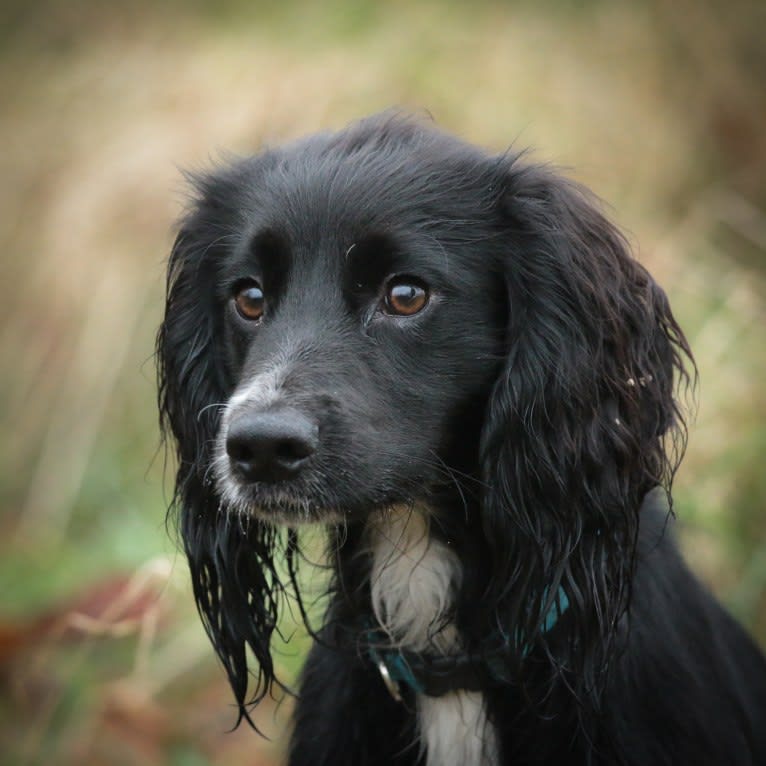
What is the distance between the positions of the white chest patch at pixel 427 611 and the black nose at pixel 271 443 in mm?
451

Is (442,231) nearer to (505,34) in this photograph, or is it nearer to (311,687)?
(311,687)

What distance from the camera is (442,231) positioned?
10.00ft

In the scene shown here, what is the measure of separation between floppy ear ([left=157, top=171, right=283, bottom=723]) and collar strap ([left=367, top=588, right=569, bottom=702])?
14.3 inches

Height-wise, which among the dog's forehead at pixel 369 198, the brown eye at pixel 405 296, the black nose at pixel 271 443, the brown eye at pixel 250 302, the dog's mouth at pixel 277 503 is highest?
the dog's forehead at pixel 369 198

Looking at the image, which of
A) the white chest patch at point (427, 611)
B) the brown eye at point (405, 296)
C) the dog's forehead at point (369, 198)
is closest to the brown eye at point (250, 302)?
the dog's forehead at point (369, 198)

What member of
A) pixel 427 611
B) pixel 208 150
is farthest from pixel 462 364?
pixel 208 150

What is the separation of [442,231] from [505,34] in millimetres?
5187

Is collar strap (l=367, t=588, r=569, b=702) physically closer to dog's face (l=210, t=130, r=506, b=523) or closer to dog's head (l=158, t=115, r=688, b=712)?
dog's head (l=158, t=115, r=688, b=712)

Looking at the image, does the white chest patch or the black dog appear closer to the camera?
the black dog

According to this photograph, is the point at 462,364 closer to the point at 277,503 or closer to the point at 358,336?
the point at 358,336

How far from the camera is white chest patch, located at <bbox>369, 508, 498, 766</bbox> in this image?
124 inches

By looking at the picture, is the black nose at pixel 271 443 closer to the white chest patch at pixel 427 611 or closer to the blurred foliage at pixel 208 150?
the white chest patch at pixel 427 611

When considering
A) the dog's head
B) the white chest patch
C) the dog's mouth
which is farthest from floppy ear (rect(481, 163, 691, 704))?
the dog's mouth

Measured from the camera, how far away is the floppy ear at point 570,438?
2932 mm
